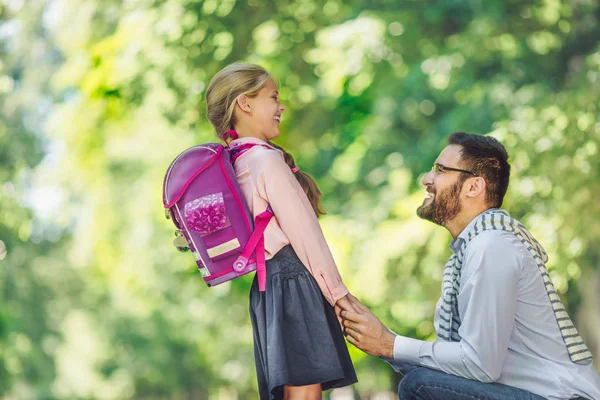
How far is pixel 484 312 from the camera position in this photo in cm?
359

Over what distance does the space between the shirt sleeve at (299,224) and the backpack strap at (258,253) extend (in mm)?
84

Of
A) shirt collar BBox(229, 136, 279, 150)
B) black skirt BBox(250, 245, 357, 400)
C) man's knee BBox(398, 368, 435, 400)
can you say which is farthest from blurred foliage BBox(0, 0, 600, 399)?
man's knee BBox(398, 368, 435, 400)

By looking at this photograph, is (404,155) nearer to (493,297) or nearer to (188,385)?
(493,297)

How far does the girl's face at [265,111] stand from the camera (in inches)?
166

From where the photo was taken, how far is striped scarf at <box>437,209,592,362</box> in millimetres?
3695

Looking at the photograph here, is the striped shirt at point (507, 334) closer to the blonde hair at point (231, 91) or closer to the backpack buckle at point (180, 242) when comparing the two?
the blonde hair at point (231, 91)

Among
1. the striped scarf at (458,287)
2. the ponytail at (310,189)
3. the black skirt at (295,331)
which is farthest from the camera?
the ponytail at (310,189)

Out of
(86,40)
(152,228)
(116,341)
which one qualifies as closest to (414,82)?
(86,40)

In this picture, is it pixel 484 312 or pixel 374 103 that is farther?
pixel 374 103

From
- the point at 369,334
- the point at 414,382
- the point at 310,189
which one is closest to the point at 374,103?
the point at 310,189

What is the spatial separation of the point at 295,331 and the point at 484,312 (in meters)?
0.76

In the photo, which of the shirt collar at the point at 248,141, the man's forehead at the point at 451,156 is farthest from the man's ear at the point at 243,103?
the man's forehead at the point at 451,156

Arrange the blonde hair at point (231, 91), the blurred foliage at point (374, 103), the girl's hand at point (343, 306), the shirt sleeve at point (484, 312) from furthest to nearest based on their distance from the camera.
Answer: the blurred foliage at point (374, 103) < the blonde hair at point (231, 91) < the girl's hand at point (343, 306) < the shirt sleeve at point (484, 312)

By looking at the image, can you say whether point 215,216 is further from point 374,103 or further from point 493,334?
point 374,103
